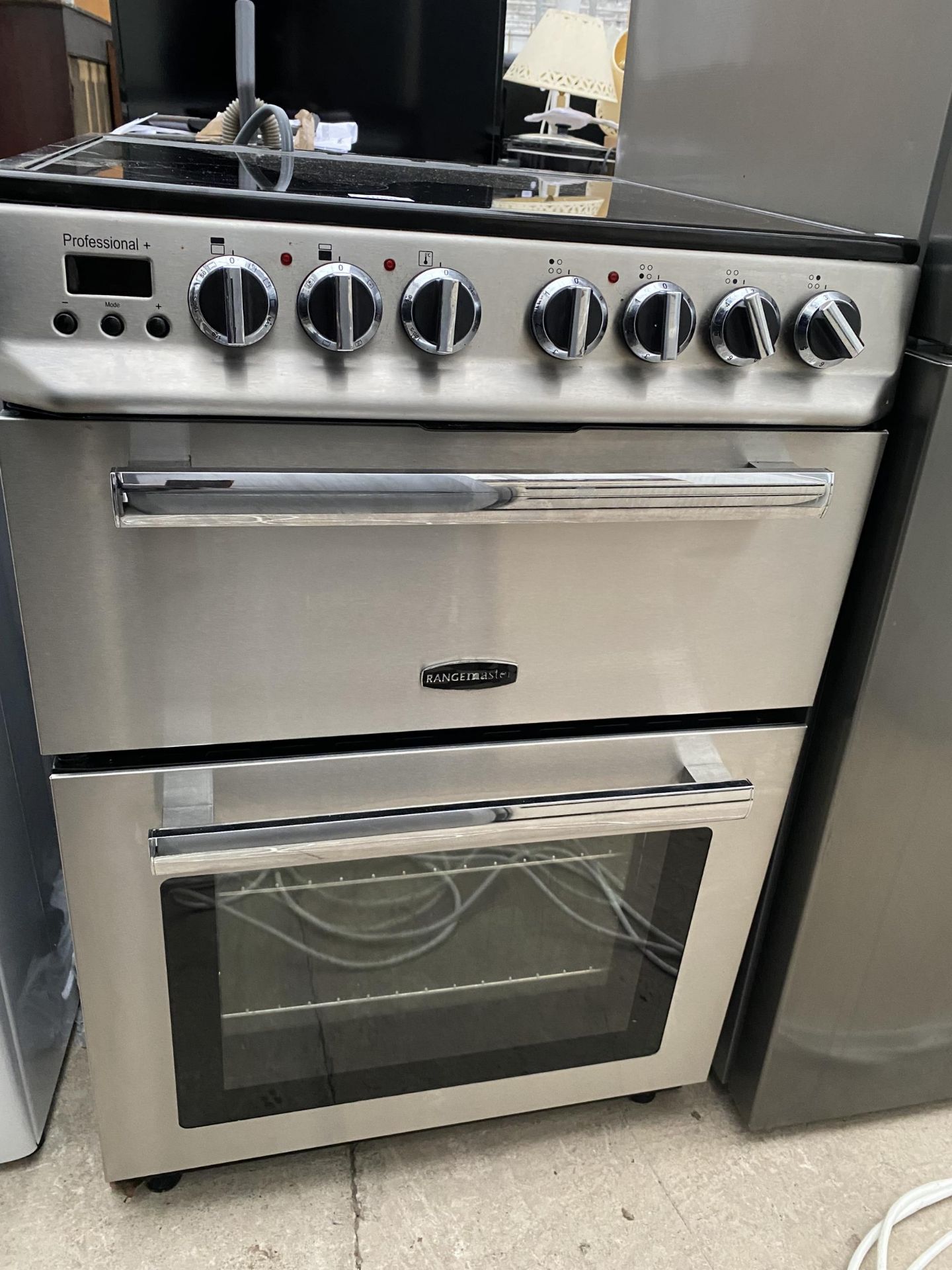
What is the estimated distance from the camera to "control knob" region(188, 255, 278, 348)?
0.53 m

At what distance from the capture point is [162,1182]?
89 centimetres

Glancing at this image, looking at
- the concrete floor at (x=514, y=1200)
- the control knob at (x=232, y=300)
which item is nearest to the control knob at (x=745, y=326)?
the control knob at (x=232, y=300)

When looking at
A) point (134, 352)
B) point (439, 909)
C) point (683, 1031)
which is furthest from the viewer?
point (683, 1031)

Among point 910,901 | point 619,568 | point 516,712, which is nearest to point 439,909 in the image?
point 516,712

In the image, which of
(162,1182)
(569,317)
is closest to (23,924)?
(162,1182)

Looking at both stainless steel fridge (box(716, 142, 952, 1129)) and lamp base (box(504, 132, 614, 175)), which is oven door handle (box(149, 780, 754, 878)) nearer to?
stainless steel fridge (box(716, 142, 952, 1129))

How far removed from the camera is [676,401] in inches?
25.2

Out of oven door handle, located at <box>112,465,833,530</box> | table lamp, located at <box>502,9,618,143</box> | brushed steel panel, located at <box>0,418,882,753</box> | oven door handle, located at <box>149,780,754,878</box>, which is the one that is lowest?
oven door handle, located at <box>149,780,754,878</box>

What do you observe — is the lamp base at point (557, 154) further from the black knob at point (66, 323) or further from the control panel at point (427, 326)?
the black knob at point (66, 323)

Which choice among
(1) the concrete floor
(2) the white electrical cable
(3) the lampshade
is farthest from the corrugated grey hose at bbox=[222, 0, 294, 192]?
(2) the white electrical cable

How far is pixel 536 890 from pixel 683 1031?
25cm

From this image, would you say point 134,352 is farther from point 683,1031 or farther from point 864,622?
point 683,1031

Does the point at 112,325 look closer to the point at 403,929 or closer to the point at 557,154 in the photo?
the point at 403,929

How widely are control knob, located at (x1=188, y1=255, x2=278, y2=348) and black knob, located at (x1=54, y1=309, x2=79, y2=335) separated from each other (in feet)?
0.21
